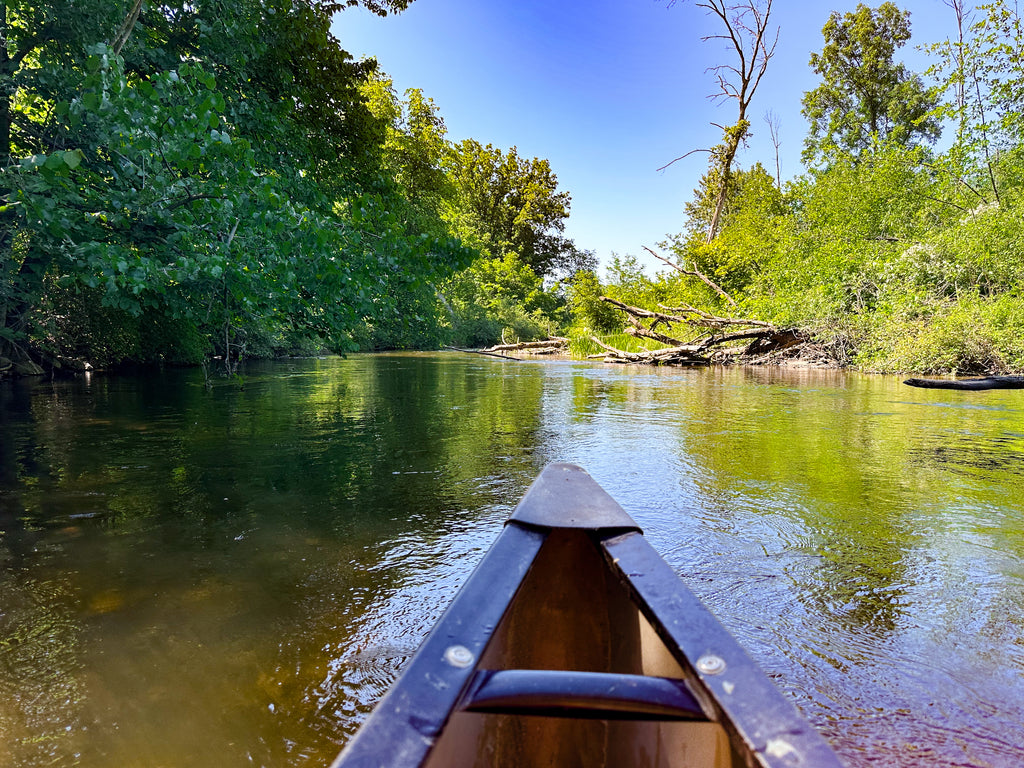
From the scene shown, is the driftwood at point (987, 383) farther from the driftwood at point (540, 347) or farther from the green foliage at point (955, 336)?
the driftwood at point (540, 347)

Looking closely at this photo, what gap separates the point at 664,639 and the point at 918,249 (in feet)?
50.2

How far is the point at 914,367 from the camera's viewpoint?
1220 cm

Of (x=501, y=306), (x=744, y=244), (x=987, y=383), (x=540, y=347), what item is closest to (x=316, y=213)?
(x=987, y=383)

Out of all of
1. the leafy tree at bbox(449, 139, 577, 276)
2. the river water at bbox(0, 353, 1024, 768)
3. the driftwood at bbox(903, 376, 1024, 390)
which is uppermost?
the leafy tree at bbox(449, 139, 577, 276)

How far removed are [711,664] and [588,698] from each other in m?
0.25

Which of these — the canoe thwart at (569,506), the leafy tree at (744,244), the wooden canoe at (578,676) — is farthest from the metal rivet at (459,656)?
the leafy tree at (744,244)

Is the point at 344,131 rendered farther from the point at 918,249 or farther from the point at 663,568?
the point at 918,249

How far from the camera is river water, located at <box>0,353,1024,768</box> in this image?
1.64 meters

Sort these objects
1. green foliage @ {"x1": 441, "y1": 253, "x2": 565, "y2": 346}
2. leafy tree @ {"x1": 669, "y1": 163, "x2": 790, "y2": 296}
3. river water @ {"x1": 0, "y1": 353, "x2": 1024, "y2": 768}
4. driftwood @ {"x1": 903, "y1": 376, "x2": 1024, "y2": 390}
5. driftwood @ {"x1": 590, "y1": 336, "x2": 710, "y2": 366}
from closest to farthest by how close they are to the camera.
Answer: river water @ {"x1": 0, "y1": 353, "x2": 1024, "y2": 768}, driftwood @ {"x1": 903, "y1": 376, "x2": 1024, "y2": 390}, driftwood @ {"x1": 590, "y1": 336, "x2": 710, "y2": 366}, leafy tree @ {"x1": 669, "y1": 163, "x2": 790, "y2": 296}, green foliage @ {"x1": 441, "y1": 253, "x2": 565, "y2": 346}

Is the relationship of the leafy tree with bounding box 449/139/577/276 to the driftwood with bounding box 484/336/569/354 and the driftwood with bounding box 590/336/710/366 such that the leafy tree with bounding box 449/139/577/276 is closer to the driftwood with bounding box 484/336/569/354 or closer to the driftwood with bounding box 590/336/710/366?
the driftwood with bounding box 484/336/569/354

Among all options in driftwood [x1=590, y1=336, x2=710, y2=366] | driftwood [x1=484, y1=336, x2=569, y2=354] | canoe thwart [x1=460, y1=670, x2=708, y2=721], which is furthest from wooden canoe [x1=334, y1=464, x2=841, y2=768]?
driftwood [x1=484, y1=336, x2=569, y2=354]

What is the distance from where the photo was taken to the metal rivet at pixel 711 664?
103cm

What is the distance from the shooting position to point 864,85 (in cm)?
2795

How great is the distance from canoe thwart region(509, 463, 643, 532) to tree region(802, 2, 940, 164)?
30.1 metres
